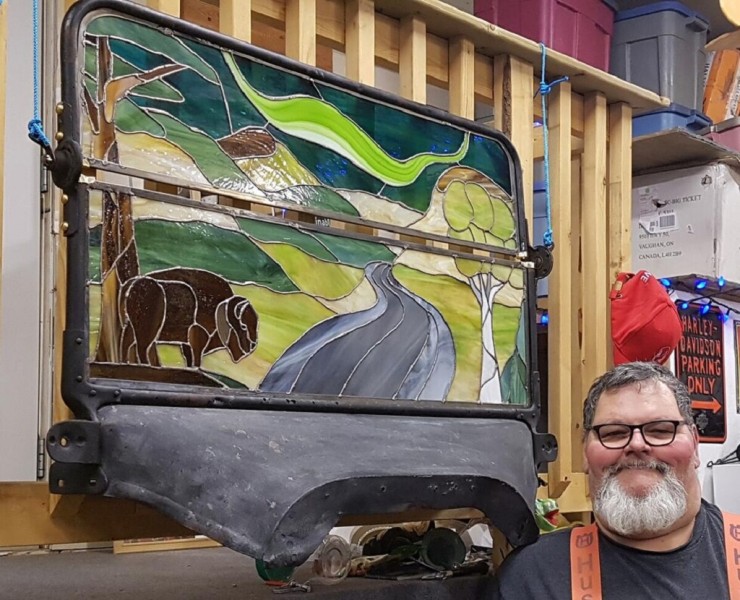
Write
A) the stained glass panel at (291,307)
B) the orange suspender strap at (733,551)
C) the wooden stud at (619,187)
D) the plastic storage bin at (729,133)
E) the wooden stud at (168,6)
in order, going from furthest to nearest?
1. the plastic storage bin at (729,133)
2. the wooden stud at (619,187)
3. the orange suspender strap at (733,551)
4. the wooden stud at (168,6)
5. the stained glass panel at (291,307)

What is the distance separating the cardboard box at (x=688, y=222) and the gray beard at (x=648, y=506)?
1.35m

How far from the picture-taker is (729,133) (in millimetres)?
3213

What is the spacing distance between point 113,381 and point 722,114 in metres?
2.91

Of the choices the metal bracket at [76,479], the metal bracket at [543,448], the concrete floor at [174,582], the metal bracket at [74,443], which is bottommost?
the concrete floor at [174,582]

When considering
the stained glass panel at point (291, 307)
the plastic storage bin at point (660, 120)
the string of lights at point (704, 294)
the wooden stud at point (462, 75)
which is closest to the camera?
the stained glass panel at point (291, 307)

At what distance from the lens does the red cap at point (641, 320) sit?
7.72ft

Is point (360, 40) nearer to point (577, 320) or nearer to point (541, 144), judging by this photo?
point (541, 144)

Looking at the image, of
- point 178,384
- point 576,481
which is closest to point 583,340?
point 576,481

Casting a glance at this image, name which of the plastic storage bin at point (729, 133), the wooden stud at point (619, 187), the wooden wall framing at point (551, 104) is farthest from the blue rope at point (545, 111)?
the plastic storage bin at point (729, 133)

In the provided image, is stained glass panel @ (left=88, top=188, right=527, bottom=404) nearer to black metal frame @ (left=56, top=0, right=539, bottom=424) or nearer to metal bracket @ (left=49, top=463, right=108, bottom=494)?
black metal frame @ (left=56, top=0, right=539, bottom=424)

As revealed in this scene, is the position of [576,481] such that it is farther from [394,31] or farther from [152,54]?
[152,54]

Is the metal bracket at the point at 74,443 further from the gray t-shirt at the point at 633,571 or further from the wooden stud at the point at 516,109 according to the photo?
the wooden stud at the point at 516,109

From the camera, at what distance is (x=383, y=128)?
5.59 feet

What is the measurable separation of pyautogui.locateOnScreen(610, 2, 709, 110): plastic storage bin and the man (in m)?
1.48
